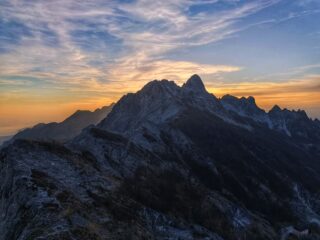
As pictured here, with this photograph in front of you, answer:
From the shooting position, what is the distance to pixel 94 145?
307 ft

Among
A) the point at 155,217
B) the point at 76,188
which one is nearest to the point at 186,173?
the point at 155,217

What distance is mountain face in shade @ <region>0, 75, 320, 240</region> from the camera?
166ft

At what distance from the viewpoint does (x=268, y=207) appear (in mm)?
120812

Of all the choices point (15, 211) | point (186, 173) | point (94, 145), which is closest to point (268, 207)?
point (186, 173)

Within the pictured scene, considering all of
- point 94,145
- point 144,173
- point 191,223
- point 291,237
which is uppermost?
point 94,145

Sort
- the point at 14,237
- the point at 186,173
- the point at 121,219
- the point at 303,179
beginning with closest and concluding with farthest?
1. the point at 14,237
2. the point at 121,219
3. the point at 186,173
4. the point at 303,179

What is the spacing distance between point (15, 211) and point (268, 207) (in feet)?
299

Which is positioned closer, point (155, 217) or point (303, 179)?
point (155, 217)

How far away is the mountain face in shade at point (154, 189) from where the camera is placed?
50.6 meters

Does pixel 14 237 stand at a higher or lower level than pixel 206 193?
higher

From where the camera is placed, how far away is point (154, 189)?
8594 centimetres

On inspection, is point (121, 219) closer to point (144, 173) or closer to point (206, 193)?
point (144, 173)

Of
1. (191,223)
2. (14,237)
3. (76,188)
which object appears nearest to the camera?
(14,237)

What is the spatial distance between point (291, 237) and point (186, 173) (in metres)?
33.9
